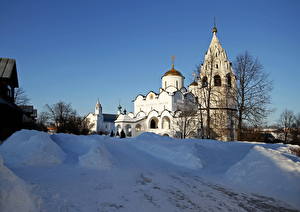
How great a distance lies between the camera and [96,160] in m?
7.39

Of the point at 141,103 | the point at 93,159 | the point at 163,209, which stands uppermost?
the point at 141,103

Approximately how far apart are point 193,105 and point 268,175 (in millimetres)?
22652

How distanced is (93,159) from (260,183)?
481cm

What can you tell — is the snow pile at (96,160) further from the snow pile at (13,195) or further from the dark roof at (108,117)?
the dark roof at (108,117)

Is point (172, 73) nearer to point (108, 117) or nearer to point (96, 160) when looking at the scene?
point (96, 160)

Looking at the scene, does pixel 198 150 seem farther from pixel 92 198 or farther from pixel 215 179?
pixel 92 198

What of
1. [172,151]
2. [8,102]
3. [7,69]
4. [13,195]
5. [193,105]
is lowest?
[13,195]

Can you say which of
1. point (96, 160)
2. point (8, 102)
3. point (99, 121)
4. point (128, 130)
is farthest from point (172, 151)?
point (99, 121)

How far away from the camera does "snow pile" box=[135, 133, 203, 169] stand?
345 inches

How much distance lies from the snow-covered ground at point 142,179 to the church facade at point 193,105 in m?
12.7

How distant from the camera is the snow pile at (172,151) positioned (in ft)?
28.8

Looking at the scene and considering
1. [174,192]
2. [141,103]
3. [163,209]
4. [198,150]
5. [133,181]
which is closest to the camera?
[163,209]

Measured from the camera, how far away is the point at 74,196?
4.61m

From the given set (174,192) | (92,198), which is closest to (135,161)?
(174,192)
